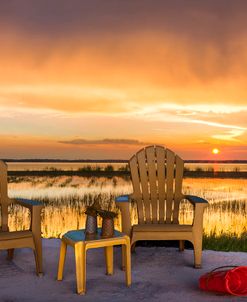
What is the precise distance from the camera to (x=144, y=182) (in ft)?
18.5

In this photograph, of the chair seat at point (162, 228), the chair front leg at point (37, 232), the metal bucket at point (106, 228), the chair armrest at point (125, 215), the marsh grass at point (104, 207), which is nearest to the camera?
the metal bucket at point (106, 228)

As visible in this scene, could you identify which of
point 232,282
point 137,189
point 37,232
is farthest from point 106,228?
point 137,189

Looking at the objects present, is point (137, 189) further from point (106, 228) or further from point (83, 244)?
point (83, 244)

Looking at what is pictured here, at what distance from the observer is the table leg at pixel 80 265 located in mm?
4129

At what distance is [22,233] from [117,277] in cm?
88

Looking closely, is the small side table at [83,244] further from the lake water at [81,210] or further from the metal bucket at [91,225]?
the lake water at [81,210]

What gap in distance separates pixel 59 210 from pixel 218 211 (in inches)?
124

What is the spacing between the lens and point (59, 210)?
10672 mm

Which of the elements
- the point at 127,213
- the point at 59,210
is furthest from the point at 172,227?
the point at 59,210

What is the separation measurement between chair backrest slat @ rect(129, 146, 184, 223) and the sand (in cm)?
37

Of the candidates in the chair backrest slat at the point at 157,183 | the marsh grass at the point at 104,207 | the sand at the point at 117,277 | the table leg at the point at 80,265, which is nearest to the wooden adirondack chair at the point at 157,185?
the chair backrest slat at the point at 157,183

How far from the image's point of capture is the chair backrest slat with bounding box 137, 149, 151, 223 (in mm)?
5641

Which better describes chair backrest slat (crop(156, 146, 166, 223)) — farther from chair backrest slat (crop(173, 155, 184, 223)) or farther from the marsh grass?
→ the marsh grass

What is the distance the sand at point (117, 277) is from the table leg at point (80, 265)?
0.06 metres
